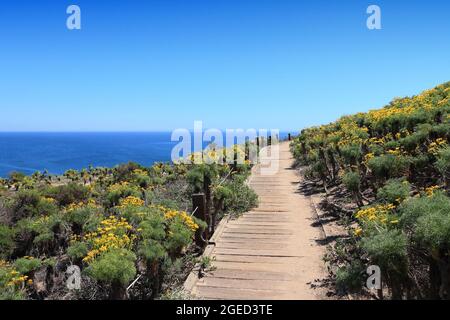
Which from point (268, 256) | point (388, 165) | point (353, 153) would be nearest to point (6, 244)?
point (268, 256)

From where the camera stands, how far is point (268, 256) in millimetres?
8008

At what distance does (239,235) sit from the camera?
30.7ft

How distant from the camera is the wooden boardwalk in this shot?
657cm

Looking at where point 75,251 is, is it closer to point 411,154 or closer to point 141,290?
point 141,290

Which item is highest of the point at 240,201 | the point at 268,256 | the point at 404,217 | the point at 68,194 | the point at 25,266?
the point at 404,217

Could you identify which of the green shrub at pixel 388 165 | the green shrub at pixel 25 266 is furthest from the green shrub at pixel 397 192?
the green shrub at pixel 25 266

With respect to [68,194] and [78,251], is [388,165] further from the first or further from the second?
[68,194]

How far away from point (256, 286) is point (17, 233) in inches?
346

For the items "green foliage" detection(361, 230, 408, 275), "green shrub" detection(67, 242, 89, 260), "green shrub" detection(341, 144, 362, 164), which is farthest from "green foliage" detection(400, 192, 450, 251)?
"green shrub" detection(341, 144, 362, 164)

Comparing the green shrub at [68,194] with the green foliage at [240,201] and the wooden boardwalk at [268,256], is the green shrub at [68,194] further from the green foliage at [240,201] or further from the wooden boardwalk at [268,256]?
the wooden boardwalk at [268,256]

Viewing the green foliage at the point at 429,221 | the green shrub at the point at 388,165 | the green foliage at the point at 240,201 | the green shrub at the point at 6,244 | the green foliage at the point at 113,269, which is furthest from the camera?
the green foliage at the point at 240,201

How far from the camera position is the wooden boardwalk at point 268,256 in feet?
21.6
